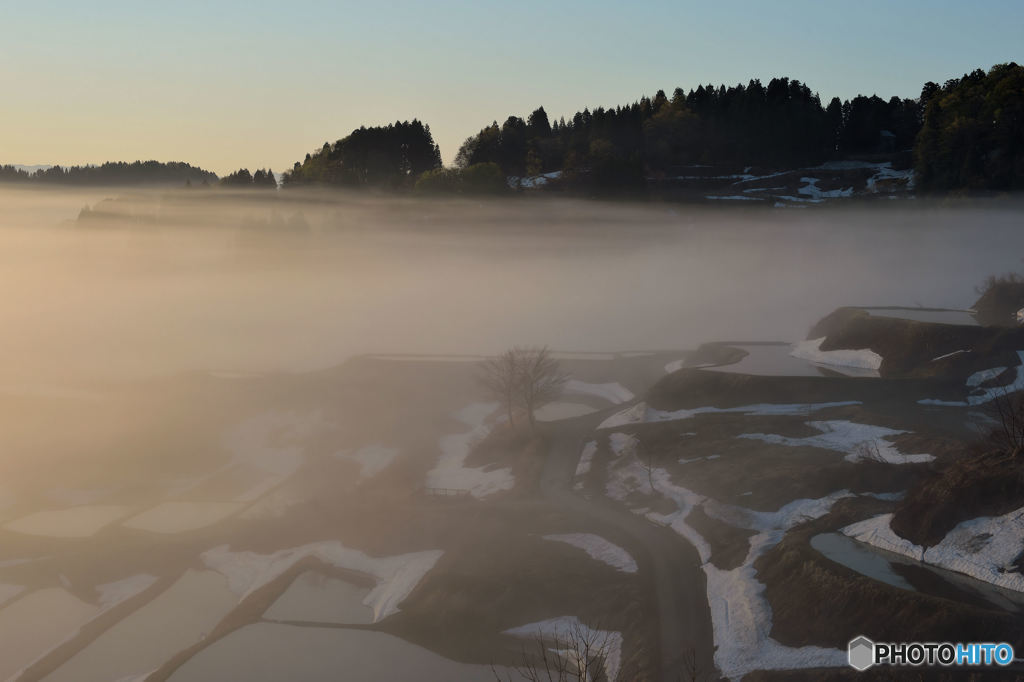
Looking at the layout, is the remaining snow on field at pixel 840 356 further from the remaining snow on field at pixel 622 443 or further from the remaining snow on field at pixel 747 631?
the remaining snow on field at pixel 747 631

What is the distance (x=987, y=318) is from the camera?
8962cm

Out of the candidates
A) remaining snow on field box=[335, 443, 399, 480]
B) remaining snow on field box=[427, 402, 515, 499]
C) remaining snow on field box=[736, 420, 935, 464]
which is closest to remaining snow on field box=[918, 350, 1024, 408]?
remaining snow on field box=[736, 420, 935, 464]

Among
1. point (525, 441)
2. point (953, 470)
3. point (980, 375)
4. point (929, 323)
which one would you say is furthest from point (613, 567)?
point (929, 323)

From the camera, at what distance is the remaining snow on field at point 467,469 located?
68750 millimetres

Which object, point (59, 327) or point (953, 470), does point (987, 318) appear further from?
point (59, 327)

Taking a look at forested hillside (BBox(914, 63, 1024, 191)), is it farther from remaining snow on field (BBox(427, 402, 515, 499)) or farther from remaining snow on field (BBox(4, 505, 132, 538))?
remaining snow on field (BBox(4, 505, 132, 538))

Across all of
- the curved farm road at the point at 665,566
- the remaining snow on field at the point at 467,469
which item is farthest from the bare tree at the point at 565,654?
the remaining snow on field at the point at 467,469

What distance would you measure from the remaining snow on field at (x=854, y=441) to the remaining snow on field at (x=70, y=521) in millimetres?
50251

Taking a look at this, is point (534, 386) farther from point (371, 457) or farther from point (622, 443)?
point (371, 457)

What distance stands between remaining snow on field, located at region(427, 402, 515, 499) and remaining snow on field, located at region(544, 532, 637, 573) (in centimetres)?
1277

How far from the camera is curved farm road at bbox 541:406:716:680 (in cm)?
3912

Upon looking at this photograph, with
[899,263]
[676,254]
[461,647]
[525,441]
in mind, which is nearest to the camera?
[461,647]

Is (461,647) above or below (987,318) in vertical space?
below

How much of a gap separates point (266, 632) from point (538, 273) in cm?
14636
